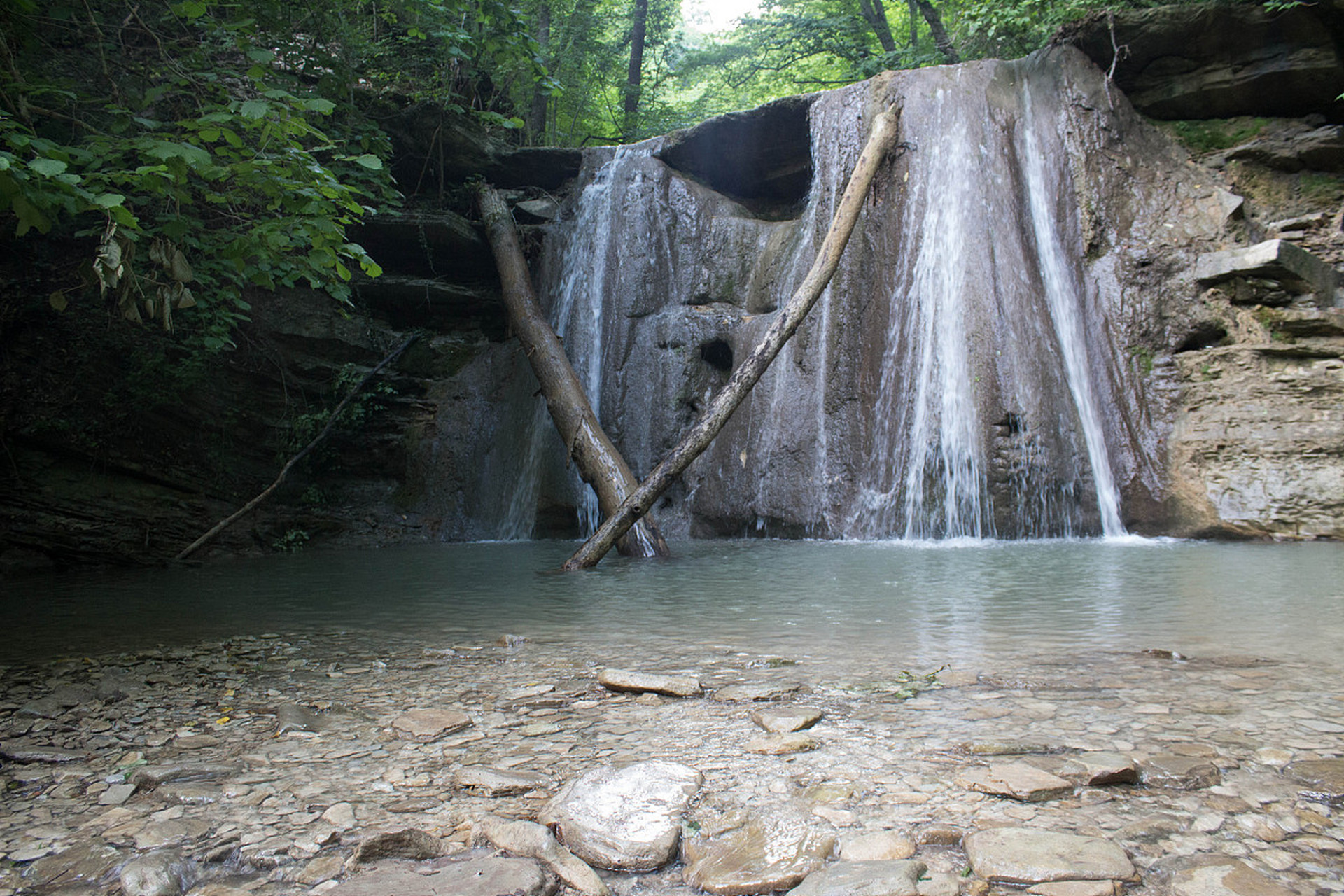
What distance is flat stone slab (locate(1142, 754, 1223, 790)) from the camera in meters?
1.56

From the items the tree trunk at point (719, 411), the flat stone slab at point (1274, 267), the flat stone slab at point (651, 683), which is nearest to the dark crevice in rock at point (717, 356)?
the tree trunk at point (719, 411)

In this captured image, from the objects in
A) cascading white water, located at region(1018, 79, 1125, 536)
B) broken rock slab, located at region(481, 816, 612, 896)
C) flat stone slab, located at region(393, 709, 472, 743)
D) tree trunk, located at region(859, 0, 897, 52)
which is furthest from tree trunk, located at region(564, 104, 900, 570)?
tree trunk, located at region(859, 0, 897, 52)

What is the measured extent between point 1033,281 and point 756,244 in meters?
3.42

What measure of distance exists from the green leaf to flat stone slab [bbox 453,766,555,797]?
7.12ft

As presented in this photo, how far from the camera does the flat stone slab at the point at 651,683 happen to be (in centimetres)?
235

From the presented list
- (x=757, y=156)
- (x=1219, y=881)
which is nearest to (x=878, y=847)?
(x=1219, y=881)

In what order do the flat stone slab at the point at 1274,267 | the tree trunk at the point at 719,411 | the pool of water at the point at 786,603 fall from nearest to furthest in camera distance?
the pool of water at the point at 786,603 → the tree trunk at the point at 719,411 → the flat stone slab at the point at 1274,267

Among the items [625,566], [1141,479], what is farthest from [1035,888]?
[1141,479]

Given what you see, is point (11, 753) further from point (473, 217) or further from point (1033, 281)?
point (473, 217)

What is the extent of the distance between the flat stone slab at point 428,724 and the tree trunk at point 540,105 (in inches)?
529

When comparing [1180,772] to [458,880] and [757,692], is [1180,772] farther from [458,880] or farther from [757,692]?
[458,880]

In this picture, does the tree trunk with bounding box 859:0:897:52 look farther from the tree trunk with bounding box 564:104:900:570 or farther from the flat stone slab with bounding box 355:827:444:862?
the flat stone slab with bounding box 355:827:444:862

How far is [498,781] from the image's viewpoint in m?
1.67

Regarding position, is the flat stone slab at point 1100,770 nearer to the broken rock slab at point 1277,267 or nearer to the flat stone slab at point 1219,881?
the flat stone slab at point 1219,881
